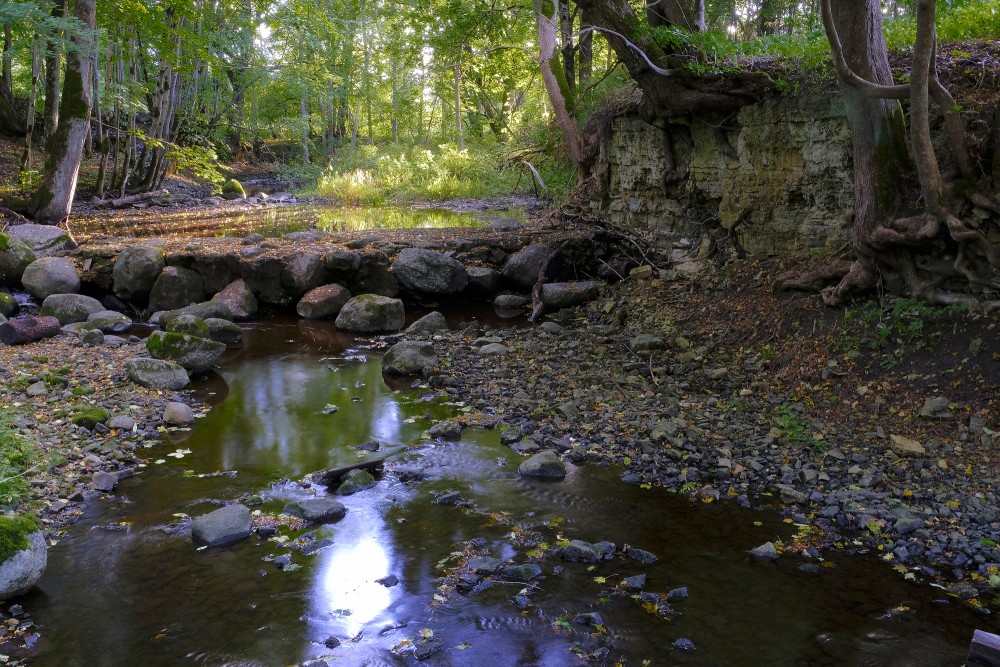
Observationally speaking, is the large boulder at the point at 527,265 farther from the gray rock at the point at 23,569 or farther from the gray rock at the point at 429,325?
the gray rock at the point at 23,569

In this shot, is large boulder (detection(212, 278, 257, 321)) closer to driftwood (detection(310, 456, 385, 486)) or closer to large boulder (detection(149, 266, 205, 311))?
large boulder (detection(149, 266, 205, 311))

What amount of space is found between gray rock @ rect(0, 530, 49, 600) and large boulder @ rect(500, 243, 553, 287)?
911 cm

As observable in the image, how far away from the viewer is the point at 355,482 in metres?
5.94

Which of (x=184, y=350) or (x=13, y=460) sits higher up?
(x=184, y=350)

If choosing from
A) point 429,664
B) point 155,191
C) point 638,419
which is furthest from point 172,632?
point 155,191

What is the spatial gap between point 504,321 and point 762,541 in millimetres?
7082

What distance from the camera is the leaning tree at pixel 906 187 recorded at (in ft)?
20.4

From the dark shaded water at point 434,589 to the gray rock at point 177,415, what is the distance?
0.90 meters

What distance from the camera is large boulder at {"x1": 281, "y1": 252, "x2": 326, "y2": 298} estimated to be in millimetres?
12195

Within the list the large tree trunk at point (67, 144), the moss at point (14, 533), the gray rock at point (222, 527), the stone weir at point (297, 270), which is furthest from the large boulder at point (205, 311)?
the moss at point (14, 533)

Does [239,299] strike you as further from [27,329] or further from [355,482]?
[355,482]

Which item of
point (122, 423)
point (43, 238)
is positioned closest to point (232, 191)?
point (43, 238)

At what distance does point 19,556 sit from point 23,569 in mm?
83

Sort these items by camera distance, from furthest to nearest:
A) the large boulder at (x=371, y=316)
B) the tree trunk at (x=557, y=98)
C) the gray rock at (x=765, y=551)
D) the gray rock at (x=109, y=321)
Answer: the tree trunk at (x=557, y=98) → the large boulder at (x=371, y=316) → the gray rock at (x=109, y=321) → the gray rock at (x=765, y=551)
